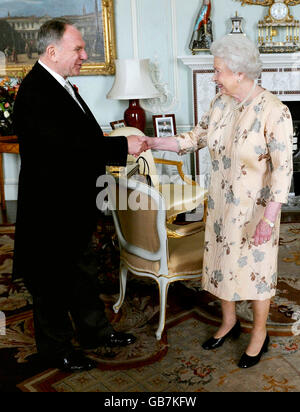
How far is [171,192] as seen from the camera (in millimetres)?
4430

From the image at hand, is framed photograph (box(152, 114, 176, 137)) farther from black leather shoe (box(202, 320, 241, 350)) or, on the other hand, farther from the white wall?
black leather shoe (box(202, 320, 241, 350))

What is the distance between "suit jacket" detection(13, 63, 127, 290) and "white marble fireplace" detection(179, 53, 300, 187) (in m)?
3.30

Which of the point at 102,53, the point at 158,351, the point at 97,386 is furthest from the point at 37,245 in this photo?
the point at 102,53

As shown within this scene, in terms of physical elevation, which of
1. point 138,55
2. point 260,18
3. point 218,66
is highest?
point 260,18

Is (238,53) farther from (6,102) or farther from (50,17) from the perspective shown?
(50,17)

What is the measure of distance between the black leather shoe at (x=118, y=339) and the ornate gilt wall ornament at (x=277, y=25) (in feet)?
12.8

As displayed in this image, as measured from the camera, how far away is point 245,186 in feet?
7.51

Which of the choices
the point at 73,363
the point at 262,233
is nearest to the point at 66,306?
the point at 73,363

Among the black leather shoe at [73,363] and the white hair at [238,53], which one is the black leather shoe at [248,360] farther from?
the white hair at [238,53]

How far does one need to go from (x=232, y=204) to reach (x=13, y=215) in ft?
12.2

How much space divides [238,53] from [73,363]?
1799 mm

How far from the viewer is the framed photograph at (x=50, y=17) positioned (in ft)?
18.2

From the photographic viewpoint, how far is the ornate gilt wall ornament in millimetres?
5410

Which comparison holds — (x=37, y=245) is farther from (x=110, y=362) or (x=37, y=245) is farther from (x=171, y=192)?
(x=171, y=192)
